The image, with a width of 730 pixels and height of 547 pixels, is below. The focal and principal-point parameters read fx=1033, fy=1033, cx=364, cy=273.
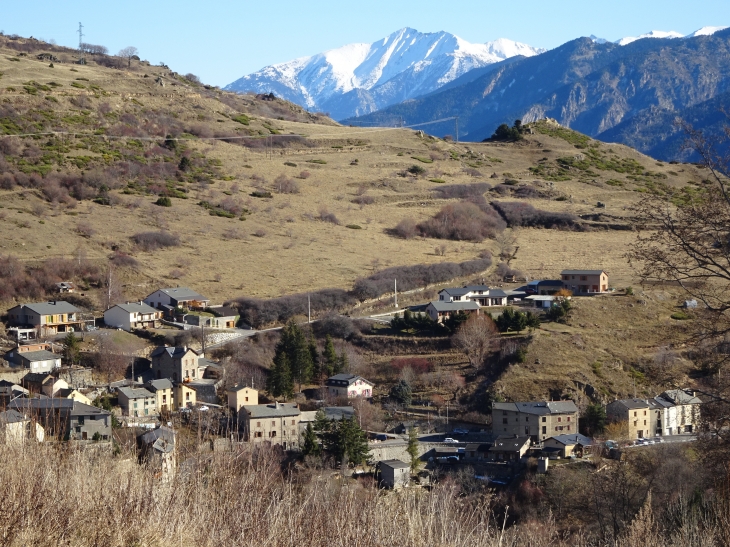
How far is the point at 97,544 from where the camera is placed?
6914 mm

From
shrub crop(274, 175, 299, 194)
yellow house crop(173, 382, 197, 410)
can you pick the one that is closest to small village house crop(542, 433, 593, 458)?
yellow house crop(173, 382, 197, 410)

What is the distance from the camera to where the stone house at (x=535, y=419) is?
24.9 metres

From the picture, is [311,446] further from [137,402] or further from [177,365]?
[177,365]

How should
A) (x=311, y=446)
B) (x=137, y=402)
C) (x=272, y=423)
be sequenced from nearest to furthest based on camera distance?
(x=311, y=446) < (x=272, y=423) < (x=137, y=402)

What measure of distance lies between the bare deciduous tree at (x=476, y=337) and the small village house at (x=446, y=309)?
1.10 meters

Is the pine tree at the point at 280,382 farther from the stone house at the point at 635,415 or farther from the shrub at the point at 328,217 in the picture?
the shrub at the point at 328,217

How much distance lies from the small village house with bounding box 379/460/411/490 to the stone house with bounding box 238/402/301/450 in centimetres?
257

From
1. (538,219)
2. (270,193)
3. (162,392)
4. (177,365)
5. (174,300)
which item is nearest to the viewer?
(162,392)

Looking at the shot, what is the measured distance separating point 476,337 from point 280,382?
6.12 metres

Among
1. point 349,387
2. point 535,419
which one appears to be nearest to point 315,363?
point 349,387

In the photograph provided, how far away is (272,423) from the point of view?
25.1 m

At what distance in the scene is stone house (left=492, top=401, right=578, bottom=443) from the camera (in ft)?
81.7

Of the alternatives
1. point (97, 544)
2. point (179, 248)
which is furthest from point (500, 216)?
point (97, 544)

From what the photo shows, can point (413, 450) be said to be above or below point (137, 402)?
below
